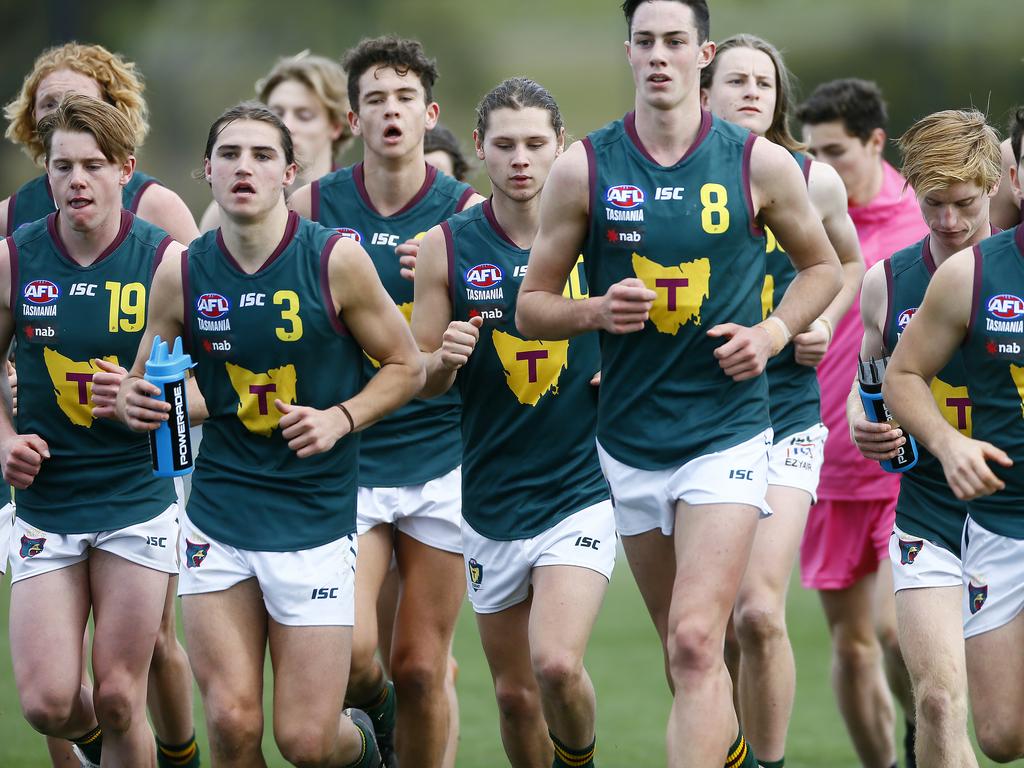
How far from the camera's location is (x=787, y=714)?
6.25 meters

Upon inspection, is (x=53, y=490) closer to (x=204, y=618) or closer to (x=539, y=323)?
(x=204, y=618)

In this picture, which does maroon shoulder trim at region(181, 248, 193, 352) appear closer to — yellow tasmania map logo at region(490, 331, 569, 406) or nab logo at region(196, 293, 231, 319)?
nab logo at region(196, 293, 231, 319)

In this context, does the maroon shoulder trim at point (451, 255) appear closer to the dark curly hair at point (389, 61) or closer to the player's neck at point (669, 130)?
the player's neck at point (669, 130)

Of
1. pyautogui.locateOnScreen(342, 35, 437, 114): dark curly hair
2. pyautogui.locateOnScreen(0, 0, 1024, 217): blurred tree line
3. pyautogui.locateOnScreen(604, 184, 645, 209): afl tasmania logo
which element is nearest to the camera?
pyautogui.locateOnScreen(604, 184, 645, 209): afl tasmania logo

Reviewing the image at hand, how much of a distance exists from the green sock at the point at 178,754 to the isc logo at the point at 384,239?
2.06 m

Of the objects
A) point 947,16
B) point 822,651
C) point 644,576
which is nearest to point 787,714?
point 644,576

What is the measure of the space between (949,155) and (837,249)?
1.42 m

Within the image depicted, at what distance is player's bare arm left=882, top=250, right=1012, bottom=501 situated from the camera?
486 centimetres

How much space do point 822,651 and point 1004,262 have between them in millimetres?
5748

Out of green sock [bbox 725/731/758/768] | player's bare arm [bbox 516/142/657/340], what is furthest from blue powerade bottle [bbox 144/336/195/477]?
green sock [bbox 725/731/758/768]

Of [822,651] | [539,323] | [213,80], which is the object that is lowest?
[822,651]

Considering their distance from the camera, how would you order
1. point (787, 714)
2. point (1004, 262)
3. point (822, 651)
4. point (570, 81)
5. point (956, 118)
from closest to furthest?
point (1004, 262), point (956, 118), point (787, 714), point (822, 651), point (570, 81)

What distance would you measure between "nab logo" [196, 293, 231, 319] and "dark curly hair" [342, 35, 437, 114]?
6.02ft

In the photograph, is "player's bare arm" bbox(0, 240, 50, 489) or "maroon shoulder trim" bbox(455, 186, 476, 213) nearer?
"player's bare arm" bbox(0, 240, 50, 489)
